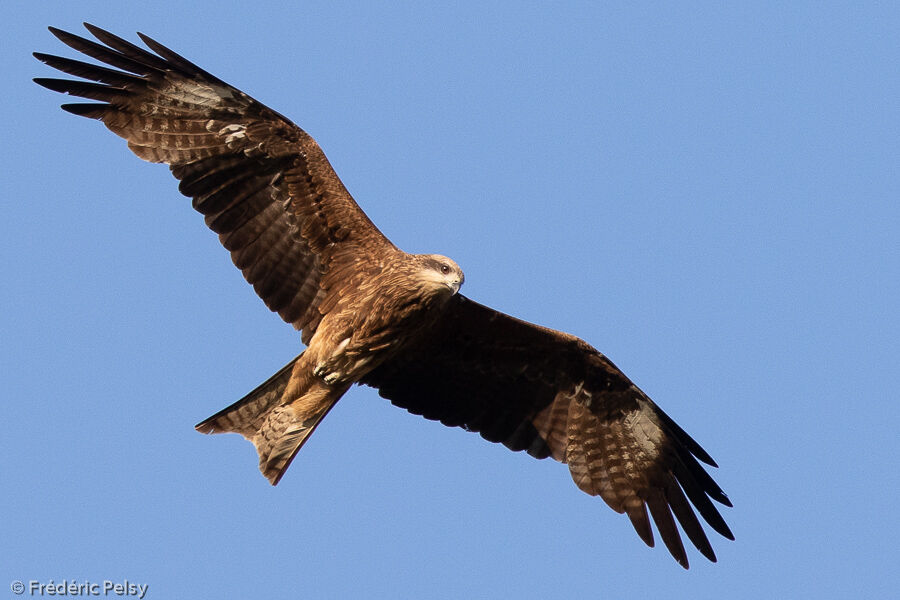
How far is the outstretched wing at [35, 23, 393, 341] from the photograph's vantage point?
1087 centimetres

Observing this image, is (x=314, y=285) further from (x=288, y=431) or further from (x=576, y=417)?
(x=576, y=417)

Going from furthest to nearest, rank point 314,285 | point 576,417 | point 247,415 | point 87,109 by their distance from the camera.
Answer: point 576,417
point 314,285
point 247,415
point 87,109

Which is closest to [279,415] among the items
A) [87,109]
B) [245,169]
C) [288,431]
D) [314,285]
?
[288,431]

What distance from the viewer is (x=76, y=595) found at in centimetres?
980

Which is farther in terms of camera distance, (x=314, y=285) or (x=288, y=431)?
(x=314, y=285)

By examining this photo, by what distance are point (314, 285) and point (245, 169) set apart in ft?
3.80

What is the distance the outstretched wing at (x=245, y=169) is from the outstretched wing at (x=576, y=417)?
1.21 meters

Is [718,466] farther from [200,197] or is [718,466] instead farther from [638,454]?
[200,197]

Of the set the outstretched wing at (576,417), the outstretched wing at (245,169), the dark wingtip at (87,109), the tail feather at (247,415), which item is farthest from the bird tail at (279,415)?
the dark wingtip at (87,109)

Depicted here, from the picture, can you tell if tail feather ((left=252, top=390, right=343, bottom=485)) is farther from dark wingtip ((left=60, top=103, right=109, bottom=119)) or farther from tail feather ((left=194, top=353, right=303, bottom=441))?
dark wingtip ((left=60, top=103, right=109, bottom=119))

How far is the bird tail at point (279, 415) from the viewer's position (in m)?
10.8

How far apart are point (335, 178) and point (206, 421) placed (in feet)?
7.71

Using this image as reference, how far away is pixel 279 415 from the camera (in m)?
10.9

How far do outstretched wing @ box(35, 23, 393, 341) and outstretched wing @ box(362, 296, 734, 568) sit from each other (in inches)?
47.5
